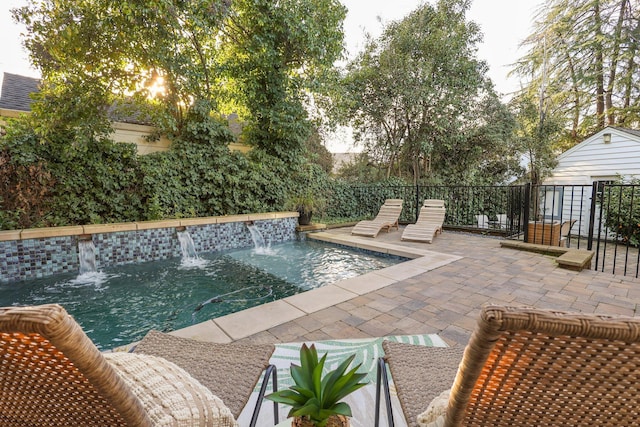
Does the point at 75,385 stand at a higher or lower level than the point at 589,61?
lower

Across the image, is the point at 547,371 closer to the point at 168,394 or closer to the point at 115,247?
the point at 168,394

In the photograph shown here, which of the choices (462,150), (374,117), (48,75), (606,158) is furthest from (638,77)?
(48,75)

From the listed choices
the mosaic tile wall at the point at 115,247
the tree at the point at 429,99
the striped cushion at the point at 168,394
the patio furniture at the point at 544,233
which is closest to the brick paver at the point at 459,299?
the patio furniture at the point at 544,233

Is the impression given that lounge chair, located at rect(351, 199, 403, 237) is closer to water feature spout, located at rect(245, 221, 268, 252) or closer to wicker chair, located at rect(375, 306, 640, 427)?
water feature spout, located at rect(245, 221, 268, 252)

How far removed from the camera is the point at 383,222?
24.6 ft

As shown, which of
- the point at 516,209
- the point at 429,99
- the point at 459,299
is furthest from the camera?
the point at 429,99

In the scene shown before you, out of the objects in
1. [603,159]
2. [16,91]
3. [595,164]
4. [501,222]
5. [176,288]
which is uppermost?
[16,91]

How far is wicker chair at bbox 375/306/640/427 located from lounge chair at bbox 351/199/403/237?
6.23m

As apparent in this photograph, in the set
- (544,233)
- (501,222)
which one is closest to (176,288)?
(544,233)

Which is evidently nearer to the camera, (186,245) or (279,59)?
(186,245)

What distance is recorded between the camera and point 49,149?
5.48 metres

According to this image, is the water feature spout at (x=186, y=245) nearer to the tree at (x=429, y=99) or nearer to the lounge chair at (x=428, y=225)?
the lounge chair at (x=428, y=225)

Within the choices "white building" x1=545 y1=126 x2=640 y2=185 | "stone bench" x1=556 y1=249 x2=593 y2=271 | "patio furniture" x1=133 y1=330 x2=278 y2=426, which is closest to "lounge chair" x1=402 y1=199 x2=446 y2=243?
"stone bench" x1=556 y1=249 x2=593 y2=271

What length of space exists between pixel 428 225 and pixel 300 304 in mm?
4908
